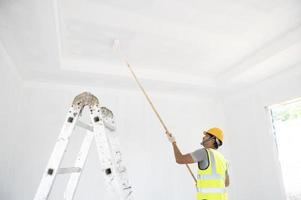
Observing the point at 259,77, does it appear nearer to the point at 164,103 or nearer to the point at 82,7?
the point at 164,103

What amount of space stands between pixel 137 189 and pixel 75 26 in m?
2.47

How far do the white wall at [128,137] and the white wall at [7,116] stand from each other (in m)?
0.08

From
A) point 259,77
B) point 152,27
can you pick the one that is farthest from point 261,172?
point 152,27

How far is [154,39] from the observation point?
255 cm

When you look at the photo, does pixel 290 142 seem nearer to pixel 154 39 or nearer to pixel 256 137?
pixel 256 137

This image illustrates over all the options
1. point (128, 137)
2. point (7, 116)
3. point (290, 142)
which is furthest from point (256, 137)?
point (7, 116)

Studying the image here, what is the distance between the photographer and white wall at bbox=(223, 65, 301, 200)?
128 inches

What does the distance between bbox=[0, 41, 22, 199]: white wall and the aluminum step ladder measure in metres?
1.33

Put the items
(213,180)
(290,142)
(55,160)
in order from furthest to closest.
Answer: (290,142) < (213,180) < (55,160)

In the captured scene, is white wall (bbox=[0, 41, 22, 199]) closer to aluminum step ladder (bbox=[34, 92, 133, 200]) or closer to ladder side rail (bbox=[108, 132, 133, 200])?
aluminum step ladder (bbox=[34, 92, 133, 200])

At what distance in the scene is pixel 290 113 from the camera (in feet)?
10.8

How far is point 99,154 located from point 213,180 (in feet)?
3.28

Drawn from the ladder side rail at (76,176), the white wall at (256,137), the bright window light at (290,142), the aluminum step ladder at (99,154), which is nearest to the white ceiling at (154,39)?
the white wall at (256,137)

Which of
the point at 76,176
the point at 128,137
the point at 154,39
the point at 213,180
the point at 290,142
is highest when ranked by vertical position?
the point at 154,39
